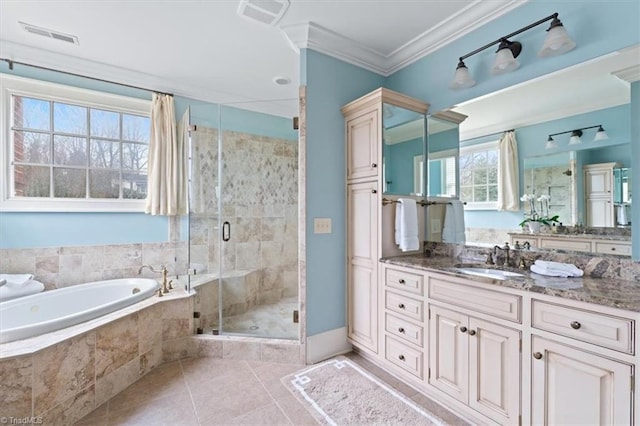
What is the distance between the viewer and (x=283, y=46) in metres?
2.38

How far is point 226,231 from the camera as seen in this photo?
3.11 metres

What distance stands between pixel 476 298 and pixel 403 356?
708mm

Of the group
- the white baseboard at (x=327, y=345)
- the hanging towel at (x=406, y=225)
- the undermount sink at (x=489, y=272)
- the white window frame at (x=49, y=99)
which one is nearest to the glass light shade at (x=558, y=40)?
the hanging towel at (x=406, y=225)

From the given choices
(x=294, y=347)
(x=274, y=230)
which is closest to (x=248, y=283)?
(x=274, y=230)

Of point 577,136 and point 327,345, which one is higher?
point 577,136

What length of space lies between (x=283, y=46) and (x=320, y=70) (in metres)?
0.43

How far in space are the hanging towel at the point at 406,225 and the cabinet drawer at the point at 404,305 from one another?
363 mm

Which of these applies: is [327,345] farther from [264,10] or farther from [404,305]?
[264,10]

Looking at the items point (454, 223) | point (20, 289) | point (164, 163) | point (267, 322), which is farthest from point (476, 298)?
point (20, 289)

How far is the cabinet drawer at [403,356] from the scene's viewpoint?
1.76 meters

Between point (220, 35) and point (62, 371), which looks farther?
point (220, 35)

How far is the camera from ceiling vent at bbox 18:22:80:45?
2.11m

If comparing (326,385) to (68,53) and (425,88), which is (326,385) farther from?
(68,53)

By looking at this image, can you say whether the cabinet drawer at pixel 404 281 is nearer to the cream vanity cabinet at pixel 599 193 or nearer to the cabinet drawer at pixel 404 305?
the cabinet drawer at pixel 404 305
